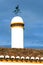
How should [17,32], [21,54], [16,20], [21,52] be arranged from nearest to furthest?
[21,54] < [21,52] < [16,20] < [17,32]

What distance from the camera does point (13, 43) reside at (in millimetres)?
22641

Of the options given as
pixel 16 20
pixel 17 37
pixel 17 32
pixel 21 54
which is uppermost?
pixel 16 20

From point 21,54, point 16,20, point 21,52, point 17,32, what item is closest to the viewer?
point 21,54

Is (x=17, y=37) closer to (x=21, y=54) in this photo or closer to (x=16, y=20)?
(x=16, y=20)

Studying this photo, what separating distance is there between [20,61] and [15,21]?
6030mm

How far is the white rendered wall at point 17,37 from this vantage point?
22.6m

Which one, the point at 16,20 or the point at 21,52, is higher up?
the point at 16,20

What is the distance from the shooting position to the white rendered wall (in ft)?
74.1

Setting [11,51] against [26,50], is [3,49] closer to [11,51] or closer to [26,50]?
[11,51]

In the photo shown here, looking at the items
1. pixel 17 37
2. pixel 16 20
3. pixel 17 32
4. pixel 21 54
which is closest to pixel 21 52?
pixel 21 54

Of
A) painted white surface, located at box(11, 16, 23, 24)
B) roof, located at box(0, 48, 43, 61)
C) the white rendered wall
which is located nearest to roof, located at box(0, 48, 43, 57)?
roof, located at box(0, 48, 43, 61)

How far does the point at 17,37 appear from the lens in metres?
22.7

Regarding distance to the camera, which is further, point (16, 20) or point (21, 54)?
point (16, 20)

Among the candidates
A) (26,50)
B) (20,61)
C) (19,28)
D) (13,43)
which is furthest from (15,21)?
(20,61)
